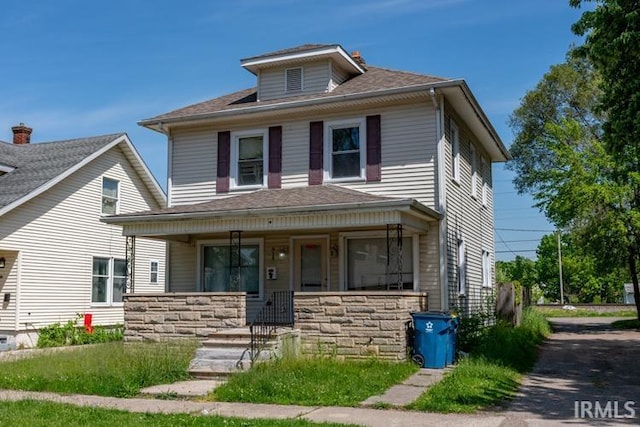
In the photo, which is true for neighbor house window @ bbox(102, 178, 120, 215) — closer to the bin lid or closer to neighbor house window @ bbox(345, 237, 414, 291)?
neighbor house window @ bbox(345, 237, 414, 291)

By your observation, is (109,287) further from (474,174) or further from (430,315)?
(430,315)

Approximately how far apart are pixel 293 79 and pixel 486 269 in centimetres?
896

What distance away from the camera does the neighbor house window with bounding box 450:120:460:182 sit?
15.9 metres

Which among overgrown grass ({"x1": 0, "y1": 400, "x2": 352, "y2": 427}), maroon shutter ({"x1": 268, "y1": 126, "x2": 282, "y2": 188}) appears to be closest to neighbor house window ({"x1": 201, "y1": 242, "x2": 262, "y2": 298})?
maroon shutter ({"x1": 268, "y1": 126, "x2": 282, "y2": 188})

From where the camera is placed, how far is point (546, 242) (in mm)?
81750

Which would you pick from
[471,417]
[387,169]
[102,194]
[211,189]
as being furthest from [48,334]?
[471,417]

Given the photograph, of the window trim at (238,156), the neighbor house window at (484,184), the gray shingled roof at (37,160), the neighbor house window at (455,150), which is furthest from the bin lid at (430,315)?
the gray shingled roof at (37,160)

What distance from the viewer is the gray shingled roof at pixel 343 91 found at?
1499 centimetres

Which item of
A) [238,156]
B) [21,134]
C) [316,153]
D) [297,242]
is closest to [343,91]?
[316,153]

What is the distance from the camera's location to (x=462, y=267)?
16.7 meters

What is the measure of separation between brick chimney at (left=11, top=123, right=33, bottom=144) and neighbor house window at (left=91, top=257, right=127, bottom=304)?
23.1ft

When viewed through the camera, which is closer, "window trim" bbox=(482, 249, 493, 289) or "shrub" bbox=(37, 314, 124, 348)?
"shrub" bbox=(37, 314, 124, 348)

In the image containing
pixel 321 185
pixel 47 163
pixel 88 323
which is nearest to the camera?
pixel 321 185

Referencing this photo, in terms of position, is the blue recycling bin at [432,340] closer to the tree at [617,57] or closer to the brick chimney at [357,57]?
the tree at [617,57]
